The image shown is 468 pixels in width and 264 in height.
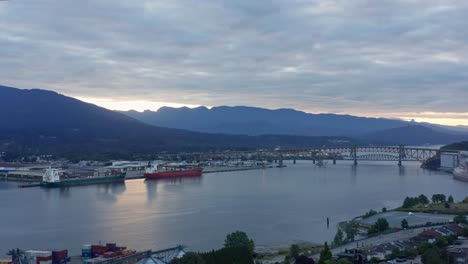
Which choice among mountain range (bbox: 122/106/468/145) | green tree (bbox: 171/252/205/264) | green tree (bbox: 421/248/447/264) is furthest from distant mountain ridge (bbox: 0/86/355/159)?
mountain range (bbox: 122/106/468/145)

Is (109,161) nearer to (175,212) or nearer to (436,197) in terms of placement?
(175,212)

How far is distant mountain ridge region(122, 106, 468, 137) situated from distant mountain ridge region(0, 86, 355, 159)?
2043 centimetres

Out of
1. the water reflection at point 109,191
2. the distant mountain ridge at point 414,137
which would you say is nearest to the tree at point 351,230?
the water reflection at point 109,191

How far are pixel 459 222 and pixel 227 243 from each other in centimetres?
210

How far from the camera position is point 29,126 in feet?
87.5

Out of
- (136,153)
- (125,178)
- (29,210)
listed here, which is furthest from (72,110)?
(29,210)

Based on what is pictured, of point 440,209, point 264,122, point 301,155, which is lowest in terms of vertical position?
point 440,209

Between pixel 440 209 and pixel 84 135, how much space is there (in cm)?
1900

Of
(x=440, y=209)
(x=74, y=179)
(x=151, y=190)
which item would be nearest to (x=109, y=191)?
(x=151, y=190)

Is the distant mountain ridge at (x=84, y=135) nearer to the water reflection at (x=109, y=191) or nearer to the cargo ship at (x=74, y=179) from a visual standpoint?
the cargo ship at (x=74, y=179)

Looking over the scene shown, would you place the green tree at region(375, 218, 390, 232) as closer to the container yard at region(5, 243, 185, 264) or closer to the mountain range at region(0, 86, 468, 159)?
the container yard at region(5, 243, 185, 264)

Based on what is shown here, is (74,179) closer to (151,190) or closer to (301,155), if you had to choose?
(151,190)

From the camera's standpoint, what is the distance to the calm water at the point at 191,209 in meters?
4.96

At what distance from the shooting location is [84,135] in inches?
914
